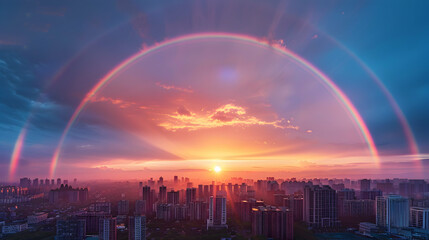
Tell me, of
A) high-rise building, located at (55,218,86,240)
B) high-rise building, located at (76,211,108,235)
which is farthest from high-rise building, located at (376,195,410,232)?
high-rise building, located at (55,218,86,240)

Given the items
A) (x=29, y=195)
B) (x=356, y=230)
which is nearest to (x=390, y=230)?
(x=356, y=230)

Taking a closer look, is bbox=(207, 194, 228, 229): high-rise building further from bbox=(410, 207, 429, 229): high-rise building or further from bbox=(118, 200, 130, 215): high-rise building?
bbox=(410, 207, 429, 229): high-rise building

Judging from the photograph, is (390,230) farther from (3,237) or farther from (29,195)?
(29,195)

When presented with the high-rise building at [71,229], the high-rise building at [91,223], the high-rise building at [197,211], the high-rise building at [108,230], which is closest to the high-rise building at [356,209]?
the high-rise building at [197,211]

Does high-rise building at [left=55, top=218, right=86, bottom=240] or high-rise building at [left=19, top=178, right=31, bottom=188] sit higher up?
high-rise building at [left=55, top=218, right=86, bottom=240]

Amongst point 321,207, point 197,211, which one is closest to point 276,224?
point 321,207

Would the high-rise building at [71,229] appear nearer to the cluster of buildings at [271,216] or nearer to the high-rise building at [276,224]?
the cluster of buildings at [271,216]
